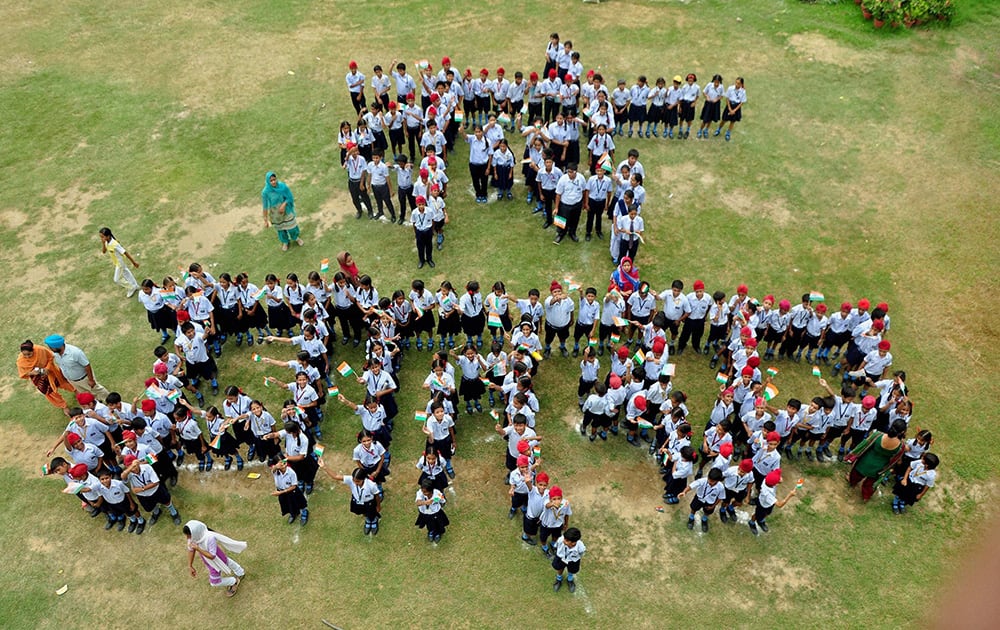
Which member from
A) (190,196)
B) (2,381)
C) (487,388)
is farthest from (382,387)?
(190,196)

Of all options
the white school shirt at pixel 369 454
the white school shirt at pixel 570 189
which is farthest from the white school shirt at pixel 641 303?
the white school shirt at pixel 369 454

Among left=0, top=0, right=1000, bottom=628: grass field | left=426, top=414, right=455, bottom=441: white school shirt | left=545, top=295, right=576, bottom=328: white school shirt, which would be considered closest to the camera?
left=0, top=0, right=1000, bottom=628: grass field

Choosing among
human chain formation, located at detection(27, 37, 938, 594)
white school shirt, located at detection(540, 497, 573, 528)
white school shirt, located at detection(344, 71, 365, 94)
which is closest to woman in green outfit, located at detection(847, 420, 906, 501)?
human chain formation, located at detection(27, 37, 938, 594)

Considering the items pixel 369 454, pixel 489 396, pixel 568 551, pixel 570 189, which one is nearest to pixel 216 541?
pixel 369 454

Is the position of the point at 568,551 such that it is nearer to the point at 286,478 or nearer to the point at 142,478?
the point at 286,478

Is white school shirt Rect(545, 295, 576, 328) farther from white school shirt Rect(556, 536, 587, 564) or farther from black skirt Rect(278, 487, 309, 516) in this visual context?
black skirt Rect(278, 487, 309, 516)

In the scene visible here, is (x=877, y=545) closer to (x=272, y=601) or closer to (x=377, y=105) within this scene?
(x=272, y=601)
